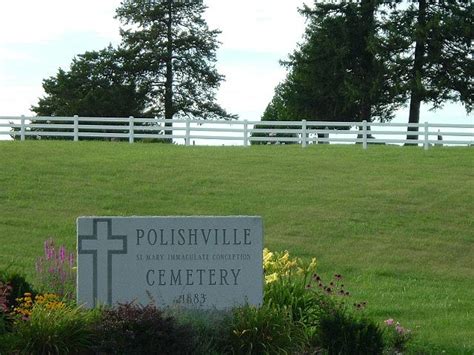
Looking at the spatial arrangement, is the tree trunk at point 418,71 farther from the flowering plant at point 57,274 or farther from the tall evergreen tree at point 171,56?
the flowering plant at point 57,274

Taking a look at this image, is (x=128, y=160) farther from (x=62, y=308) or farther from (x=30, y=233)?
(x=62, y=308)

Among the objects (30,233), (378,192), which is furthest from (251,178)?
(30,233)

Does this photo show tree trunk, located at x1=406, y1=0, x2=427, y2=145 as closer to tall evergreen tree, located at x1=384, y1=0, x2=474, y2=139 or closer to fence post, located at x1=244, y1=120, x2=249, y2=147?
tall evergreen tree, located at x1=384, y1=0, x2=474, y2=139

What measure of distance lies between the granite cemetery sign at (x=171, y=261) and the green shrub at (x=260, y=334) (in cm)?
98

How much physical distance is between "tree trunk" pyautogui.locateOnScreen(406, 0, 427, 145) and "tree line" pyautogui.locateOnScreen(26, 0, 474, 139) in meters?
0.05

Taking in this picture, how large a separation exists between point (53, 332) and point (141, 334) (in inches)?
32.1

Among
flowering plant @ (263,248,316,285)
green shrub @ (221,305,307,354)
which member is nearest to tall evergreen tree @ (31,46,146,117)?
flowering plant @ (263,248,316,285)

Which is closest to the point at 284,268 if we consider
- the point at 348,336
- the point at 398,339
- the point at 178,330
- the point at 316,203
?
the point at 398,339

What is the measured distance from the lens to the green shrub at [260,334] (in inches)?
391

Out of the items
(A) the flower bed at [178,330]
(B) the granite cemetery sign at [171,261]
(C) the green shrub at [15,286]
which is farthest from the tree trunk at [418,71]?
(A) the flower bed at [178,330]

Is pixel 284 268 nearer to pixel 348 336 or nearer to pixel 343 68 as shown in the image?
pixel 348 336

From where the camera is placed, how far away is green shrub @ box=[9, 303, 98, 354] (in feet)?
31.0

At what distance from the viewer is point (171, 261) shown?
36.8ft

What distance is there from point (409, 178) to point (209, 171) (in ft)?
18.8
